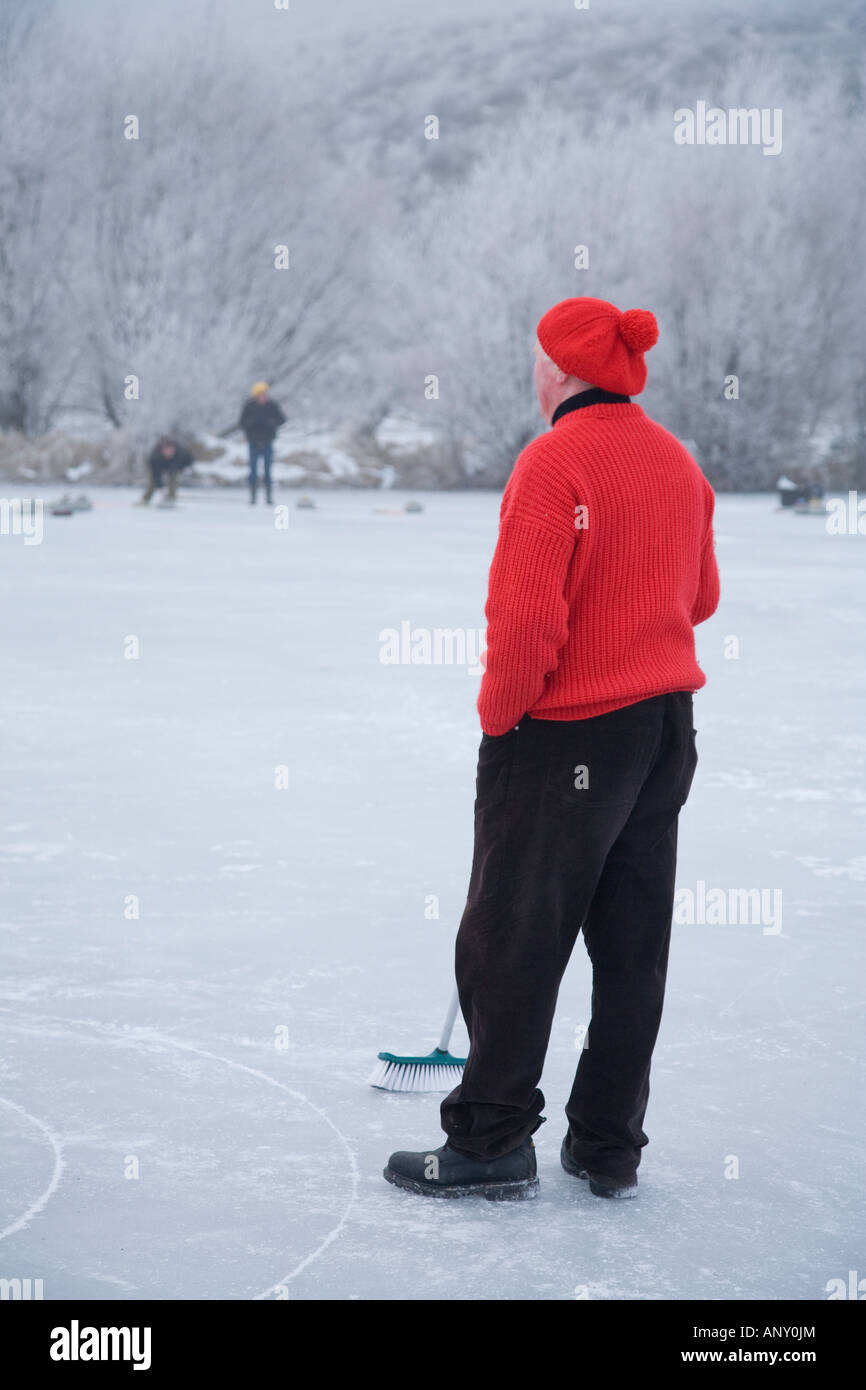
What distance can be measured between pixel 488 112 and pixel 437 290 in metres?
69.1

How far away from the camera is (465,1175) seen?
280cm

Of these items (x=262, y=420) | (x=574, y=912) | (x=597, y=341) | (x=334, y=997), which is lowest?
(x=334, y=997)

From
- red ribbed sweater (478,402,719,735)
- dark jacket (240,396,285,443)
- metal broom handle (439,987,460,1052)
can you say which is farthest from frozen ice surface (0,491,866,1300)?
dark jacket (240,396,285,443)

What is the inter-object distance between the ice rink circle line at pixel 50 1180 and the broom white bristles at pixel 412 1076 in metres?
0.63

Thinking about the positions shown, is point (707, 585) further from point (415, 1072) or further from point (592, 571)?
point (415, 1072)

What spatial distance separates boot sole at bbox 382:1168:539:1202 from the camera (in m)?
2.81

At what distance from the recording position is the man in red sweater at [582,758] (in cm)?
260

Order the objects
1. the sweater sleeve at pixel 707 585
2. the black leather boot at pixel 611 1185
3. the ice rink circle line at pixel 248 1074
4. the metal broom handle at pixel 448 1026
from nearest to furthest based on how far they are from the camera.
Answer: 1. the ice rink circle line at pixel 248 1074
2. the black leather boot at pixel 611 1185
3. the sweater sleeve at pixel 707 585
4. the metal broom handle at pixel 448 1026

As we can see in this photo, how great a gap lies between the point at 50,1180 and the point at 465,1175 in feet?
2.33

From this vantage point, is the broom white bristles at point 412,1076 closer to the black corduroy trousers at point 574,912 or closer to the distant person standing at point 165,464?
the black corduroy trousers at point 574,912

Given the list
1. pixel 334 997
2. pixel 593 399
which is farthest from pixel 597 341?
pixel 334 997

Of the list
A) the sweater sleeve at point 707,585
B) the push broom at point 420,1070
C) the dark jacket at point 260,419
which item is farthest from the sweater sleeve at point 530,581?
the dark jacket at point 260,419

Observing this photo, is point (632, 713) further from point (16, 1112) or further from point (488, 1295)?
point (16, 1112)

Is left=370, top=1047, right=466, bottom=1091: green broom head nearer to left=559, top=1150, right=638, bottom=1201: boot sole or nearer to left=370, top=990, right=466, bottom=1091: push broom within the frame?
left=370, top=990, right=466, bottom=1091: push broom
